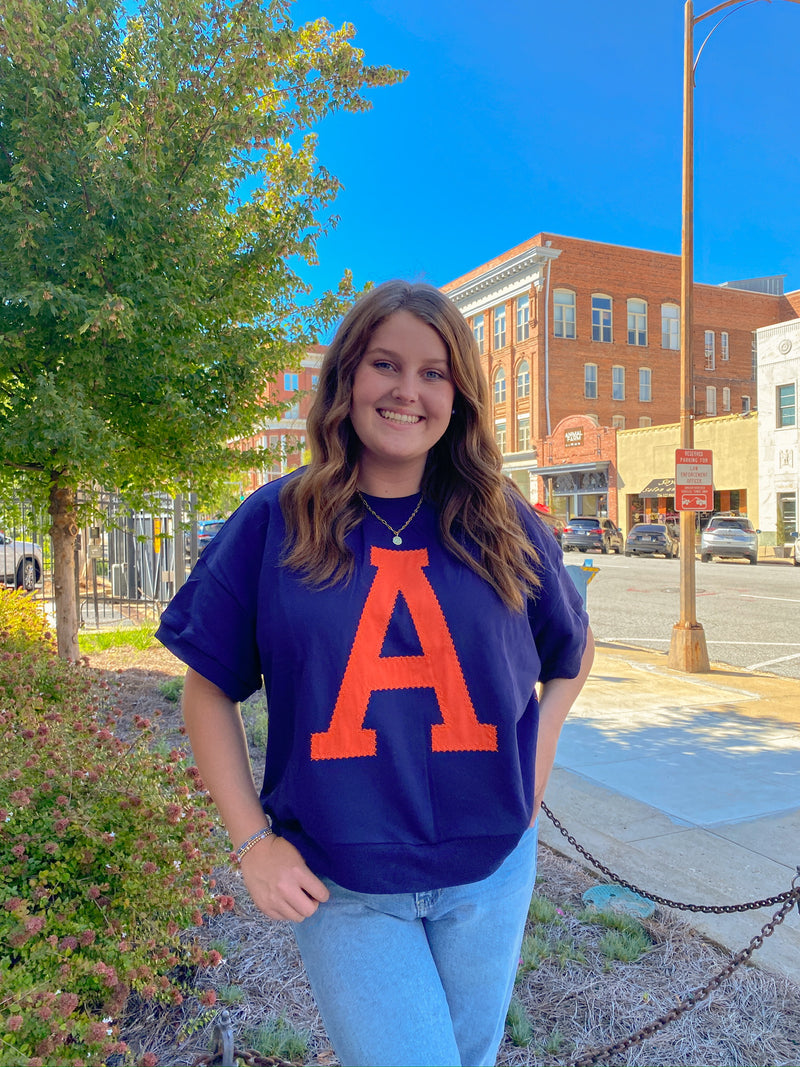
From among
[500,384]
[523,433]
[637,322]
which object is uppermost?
[637,322]

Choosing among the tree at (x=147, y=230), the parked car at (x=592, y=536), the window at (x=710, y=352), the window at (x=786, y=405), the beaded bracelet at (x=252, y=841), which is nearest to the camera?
the beaded bracelet at (x=252, y=841)

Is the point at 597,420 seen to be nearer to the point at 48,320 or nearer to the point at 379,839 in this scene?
the point at 48,320

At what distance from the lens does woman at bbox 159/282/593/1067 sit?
4.62ft

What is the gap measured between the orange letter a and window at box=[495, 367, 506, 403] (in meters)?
47.9

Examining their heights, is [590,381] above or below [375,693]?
above

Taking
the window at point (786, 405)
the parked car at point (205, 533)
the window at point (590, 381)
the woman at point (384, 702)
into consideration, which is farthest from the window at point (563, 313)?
the woman at point (384, 702)

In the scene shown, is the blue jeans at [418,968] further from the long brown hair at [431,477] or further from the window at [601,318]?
the window at [601,318]

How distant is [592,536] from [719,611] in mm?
17580

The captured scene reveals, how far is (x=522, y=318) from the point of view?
46.5m

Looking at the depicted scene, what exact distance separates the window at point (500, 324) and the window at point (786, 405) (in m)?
19.3

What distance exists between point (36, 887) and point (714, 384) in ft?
171

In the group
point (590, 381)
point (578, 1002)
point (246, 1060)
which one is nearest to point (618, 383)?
point (590, 381)

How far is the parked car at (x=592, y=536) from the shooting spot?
31875mm

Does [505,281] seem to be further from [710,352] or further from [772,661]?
[772,661]
